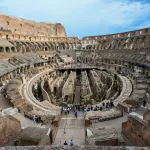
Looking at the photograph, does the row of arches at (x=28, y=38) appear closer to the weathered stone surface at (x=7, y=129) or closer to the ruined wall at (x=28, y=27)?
the ruined wall at (x=28, y=27)

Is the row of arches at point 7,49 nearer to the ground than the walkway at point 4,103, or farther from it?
farther from it

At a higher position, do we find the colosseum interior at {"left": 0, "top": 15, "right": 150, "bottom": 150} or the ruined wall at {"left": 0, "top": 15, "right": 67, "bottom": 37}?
the ruined wall at {"left": 0, "top": 15, "right": 67, "bottom": 37}

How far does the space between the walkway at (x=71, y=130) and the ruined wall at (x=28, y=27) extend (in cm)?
3360

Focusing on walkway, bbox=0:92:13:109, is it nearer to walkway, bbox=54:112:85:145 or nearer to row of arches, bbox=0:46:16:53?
walkway, bbox=54:112:85:145

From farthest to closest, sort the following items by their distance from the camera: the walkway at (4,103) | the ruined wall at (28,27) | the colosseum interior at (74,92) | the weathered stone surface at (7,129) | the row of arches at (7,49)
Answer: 1. the ruined wall at (28,27)
2. the row of arches at (7,49)
3. the walkway at (4,103)
4. the colosseum interior at (74,92)
5. the weathered stone surface at (7,129)

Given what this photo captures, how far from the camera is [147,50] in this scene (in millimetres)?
29578

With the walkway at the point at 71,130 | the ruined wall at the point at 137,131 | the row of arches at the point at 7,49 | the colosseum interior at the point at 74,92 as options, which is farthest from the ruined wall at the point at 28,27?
the ruined wall at the point at 137,131

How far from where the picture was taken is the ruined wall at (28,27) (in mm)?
40219

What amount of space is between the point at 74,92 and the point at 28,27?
1330 inches

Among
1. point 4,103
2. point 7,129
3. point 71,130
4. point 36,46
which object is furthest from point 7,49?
point 71,130

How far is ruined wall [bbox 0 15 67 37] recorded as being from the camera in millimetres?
40219

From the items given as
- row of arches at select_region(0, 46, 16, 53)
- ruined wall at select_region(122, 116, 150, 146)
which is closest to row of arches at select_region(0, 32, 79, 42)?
row of arches at select_region(0, 46, 16, 53)

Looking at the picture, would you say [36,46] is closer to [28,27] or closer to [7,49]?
[28,27]

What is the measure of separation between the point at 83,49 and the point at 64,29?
14156mm
